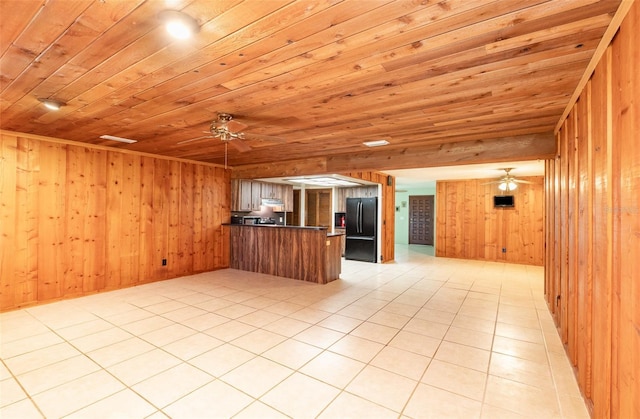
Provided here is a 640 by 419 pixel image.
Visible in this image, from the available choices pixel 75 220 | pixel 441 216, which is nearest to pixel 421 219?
pixel 441 216

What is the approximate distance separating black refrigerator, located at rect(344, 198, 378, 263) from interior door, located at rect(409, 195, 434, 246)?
15.7 feet

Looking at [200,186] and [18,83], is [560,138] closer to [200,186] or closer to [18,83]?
[18,83]

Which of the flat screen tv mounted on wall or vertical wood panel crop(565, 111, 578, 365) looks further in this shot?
the flat screen tv mounted on wall

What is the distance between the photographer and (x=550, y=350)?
112 inches

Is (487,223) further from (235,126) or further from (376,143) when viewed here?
(235,126)

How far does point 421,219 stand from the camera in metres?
11.6

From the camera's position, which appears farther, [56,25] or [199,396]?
[199,396]

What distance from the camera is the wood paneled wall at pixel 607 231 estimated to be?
1.28 meters

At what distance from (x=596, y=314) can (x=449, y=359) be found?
4.03 feet

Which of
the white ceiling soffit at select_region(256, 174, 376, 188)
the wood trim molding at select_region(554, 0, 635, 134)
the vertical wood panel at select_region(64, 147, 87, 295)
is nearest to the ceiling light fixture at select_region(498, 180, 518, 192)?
the white ceiling soffit at select_region(256, 174, 376, 188)

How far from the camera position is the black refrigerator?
7.52 metres

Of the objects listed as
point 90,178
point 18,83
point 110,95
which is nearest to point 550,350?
point 110,95

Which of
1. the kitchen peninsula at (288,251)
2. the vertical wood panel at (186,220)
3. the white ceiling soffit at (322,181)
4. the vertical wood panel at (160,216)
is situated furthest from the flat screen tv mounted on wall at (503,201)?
the vertical wood panel at (160,216)

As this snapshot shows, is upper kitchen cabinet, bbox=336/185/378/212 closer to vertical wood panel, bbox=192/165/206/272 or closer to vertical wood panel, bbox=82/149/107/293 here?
vertical wood panel, bbox=192/165/206/272
